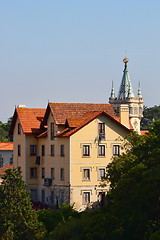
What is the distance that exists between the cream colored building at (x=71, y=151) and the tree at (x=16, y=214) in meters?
17.2

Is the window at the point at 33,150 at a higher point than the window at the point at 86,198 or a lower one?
higher

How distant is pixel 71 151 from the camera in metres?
79.6

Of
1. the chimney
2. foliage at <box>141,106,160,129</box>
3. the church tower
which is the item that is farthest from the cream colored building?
foliage at <box>141,106,160,129</box>

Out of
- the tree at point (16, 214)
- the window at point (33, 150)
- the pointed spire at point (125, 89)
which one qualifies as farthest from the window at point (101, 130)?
the pointed spire at point (125, 89)

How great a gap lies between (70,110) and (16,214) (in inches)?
977

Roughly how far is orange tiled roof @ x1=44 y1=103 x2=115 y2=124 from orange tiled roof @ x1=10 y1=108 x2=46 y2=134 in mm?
2088

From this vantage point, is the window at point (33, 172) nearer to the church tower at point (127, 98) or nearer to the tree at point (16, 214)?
the tree at point (16, 214)

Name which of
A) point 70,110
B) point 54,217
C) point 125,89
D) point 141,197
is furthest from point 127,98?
point 141,197

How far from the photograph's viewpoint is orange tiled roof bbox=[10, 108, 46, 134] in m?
86.4

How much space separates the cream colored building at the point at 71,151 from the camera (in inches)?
3142

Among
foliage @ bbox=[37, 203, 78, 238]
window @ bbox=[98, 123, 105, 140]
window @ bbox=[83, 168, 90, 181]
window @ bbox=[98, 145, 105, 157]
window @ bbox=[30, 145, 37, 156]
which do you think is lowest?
foliage @ bbox=[37, 203, 78, 238]

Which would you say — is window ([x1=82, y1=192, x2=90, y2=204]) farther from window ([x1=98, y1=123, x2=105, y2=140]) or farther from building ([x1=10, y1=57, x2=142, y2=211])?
window ([x1=98, y1=123, x2=105, y2=140])

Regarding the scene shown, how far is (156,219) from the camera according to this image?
56.4 meters

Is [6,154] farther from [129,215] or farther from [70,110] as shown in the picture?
[129,215]
